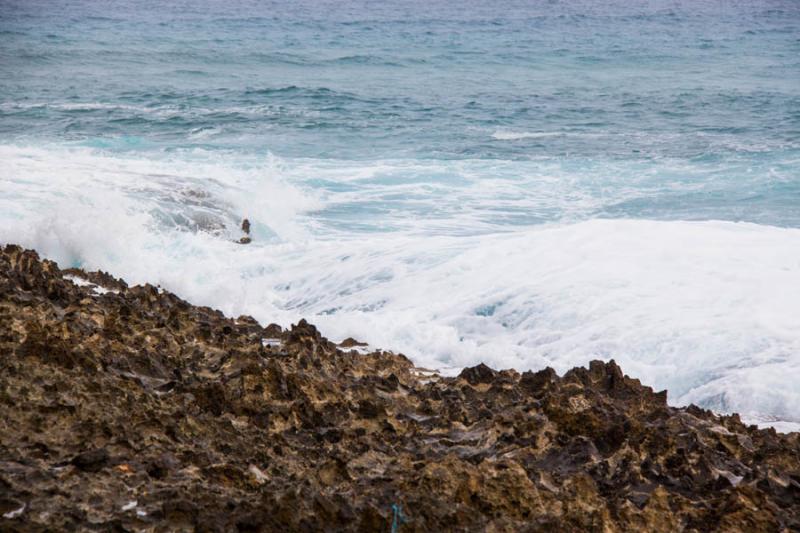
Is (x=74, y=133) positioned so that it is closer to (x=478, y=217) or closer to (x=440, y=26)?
(x=478, y=217)

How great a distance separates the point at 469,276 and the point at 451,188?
526 centimetres

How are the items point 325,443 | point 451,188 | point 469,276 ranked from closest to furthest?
point 325,443 → point 469,276 → point 451,188

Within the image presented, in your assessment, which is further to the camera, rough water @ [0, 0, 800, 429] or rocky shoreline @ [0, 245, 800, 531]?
rough water @ [0, 0, 800, 429]

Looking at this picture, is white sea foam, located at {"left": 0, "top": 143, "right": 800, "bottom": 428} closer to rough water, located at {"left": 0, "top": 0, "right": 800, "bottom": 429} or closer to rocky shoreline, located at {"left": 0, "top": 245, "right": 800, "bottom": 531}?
rough water, located at {"left": 0, "top": 0, "right": 800, "bottom": 429}

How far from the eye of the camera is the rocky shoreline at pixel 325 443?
2.83 metres

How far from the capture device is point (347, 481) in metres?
3.19

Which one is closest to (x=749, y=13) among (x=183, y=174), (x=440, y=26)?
(x=440, y=26)

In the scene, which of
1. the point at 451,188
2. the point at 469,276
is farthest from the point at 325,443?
the point at 451,188

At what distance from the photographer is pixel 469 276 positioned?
8.05m

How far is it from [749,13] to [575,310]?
39.0 metres

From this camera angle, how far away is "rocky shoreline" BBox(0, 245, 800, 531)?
9.28ft

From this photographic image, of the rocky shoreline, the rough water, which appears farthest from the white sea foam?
the rocky shoreline

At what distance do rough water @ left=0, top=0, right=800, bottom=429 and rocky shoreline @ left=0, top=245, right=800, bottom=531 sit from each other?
165 centimetres

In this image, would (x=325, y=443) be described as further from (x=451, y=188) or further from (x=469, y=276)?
(x=451, y=188)
